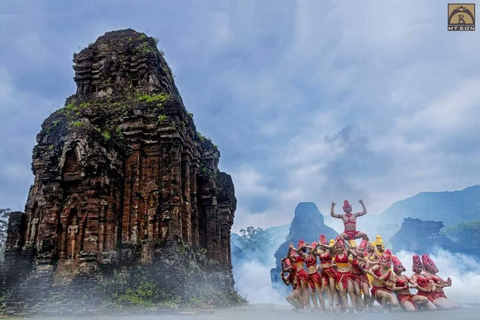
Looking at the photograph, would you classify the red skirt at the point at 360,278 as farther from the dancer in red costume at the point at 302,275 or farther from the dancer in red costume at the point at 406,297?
the dancer in red costume at the point at 302,275

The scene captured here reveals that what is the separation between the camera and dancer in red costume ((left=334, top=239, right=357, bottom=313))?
31.8ft

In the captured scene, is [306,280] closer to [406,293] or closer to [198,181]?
Result: [406,293]

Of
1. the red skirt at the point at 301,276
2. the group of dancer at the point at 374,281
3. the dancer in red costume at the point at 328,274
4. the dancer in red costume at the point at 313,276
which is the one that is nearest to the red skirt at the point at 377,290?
the group of dancer at the point at 374,281

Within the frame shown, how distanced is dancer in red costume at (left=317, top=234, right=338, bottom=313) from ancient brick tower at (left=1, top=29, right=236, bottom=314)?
216 inches

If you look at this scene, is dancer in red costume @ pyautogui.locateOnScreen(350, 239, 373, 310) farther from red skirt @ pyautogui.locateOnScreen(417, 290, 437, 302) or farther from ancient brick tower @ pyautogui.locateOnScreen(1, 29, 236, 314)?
ancient brick tower @ pyautogui.locateOnScreen(1, 29, 236, 314)

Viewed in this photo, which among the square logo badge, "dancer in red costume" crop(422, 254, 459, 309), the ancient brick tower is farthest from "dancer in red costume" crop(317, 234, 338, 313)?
the square logo badge

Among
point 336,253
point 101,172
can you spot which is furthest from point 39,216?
point 336,253

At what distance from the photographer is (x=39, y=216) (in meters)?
13.7

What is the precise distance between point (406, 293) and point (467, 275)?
3449 cm

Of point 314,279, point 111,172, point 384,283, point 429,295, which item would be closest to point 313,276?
point 314,279

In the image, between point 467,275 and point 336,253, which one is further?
point 467,275

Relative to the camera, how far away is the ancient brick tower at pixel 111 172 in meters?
12.9

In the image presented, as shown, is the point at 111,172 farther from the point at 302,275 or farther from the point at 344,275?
the point at 344,275

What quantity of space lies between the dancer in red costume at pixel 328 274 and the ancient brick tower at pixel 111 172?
5496 millimetres
